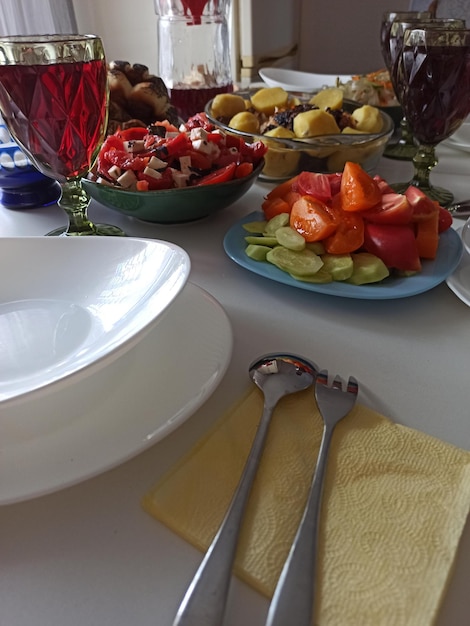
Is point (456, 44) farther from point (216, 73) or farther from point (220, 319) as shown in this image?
point (216, 73)

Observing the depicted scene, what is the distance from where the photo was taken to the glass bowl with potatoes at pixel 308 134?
749 millimetres

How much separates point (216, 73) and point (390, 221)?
0.74m

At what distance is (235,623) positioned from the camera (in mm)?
246

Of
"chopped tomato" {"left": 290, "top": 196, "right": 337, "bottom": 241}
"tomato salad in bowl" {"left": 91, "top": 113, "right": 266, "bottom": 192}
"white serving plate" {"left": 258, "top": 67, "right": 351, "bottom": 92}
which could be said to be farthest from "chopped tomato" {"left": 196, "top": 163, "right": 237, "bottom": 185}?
"white serving plate" {"left": 258, "top": 67, "right": 351, "bottom": 92}

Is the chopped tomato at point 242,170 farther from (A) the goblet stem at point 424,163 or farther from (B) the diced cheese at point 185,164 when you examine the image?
(A) the goblet stem at point 424,163

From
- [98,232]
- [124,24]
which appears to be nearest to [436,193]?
[98,232]

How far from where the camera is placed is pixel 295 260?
0.52 meters

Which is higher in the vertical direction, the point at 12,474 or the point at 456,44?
the point at 456,44

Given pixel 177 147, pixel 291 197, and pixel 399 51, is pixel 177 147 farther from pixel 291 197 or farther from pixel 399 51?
pixel 399 51

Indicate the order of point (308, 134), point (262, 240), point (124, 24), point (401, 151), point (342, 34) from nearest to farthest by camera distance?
1. point (262, 240)
2. point (308, 134)
3. point (401, 151)
4. point (124, 24)
5. point (342, 34)

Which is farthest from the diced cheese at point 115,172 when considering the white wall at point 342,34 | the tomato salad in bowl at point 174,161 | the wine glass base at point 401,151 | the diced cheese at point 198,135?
the white wall at point 342,34

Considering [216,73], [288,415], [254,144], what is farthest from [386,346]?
[216,73]

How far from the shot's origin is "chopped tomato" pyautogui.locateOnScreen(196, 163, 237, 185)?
24.8 inches

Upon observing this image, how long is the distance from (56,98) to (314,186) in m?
0.29
